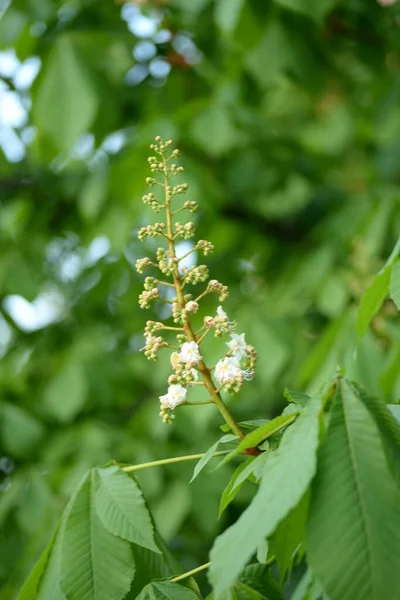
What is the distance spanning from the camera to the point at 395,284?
745 millimetres

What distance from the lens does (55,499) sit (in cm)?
224

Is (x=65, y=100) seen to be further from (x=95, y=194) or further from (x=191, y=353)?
(x=191, y=353)

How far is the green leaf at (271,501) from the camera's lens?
1.73 ft

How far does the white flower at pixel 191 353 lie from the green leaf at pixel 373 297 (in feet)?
0.80

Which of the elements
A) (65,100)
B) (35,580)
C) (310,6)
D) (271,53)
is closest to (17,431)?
(65,100)

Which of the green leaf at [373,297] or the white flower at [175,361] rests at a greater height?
the green leaf at [373,297]

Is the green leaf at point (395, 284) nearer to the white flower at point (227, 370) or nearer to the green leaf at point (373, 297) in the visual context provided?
the green leaf at point (373, 297)

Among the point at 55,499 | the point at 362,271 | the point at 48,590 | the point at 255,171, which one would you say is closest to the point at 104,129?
the point at 255,171

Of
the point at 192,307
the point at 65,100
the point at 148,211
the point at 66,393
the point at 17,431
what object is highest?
the point at 65,100

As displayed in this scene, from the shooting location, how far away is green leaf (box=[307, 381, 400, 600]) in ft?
1.75

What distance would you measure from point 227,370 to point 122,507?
16 cm

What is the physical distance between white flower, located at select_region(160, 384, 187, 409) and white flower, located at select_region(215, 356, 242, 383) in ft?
0.11

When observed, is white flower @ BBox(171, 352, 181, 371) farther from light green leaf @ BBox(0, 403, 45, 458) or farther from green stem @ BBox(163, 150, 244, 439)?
light green leaf @ BBox(0, 403, 45, 458)

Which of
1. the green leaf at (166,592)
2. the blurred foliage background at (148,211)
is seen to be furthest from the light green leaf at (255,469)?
the blurred foliage background at (148,211)
